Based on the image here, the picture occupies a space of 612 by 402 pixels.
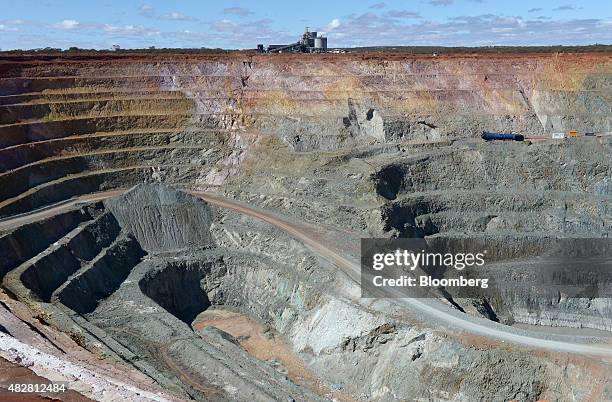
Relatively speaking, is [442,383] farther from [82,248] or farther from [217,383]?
[82,248]

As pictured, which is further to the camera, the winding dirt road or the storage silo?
the storage silo

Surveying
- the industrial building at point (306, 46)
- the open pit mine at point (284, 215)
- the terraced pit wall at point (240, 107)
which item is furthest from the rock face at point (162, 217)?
the industrial building at point (306, 46)

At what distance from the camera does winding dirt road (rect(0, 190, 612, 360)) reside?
27.7 metres

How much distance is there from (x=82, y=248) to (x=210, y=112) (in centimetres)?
2403

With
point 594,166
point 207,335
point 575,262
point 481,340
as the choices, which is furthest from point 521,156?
point 207,335

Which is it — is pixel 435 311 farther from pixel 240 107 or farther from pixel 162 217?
pixel 240 107

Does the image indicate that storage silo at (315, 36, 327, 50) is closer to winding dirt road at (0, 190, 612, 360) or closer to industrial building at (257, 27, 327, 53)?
industrial building at (257, 27, 327, 53)

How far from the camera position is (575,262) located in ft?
143

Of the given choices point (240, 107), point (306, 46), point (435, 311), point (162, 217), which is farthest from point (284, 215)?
point (306, 46)

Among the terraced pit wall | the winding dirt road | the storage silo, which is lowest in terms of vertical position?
the winding dirt road

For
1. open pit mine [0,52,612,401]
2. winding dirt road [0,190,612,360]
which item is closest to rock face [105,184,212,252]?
open pit mine [0,52,612,401]

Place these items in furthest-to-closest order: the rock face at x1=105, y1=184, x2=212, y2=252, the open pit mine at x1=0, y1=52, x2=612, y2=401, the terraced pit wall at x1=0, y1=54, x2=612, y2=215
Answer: the terraced pit wall at x1=0, y1=54, x2=612, y2=215, the rock face at x1=105, y1=184, x2=212, y2=252, the open pit mine at x1=0, y1=52, x2=612, y2=401

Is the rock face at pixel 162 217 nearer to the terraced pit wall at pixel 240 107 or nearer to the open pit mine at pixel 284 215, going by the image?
the open pit mine at pixel 284 215

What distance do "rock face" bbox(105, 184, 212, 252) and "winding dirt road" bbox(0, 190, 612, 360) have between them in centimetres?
326
